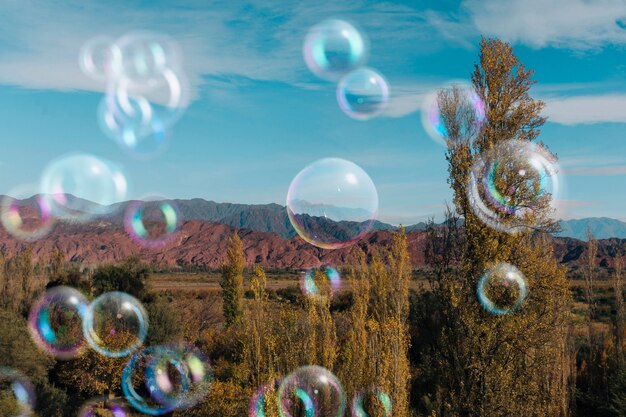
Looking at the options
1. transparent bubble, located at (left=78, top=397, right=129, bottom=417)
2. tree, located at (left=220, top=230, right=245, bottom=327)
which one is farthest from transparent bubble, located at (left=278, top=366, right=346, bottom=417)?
tree, located at (left=220, top=230, right=245, bottom=327)

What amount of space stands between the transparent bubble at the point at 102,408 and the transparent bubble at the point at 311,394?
15162 mm

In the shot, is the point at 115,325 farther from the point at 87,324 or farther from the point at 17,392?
the point at 17,392

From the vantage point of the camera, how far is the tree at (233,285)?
127 ft

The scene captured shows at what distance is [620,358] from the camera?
2372cm

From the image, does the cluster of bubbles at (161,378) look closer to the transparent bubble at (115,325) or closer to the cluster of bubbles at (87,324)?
the transparent bubble at (115,325)

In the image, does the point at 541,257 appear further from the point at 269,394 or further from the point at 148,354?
the point at 148,354

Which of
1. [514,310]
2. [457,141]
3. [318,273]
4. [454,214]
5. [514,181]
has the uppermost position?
[457,141]

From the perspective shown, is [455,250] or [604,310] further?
[604,310]

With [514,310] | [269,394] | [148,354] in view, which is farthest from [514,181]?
[148,354]

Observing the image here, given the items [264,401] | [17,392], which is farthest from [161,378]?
[264,401]

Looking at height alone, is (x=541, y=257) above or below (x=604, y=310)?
above

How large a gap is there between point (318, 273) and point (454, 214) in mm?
4384

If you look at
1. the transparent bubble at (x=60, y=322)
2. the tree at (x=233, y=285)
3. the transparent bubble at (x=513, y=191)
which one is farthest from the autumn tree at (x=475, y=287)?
the tree at (x=233, y=285)

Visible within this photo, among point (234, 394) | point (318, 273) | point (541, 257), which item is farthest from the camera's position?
point (234, 394)
